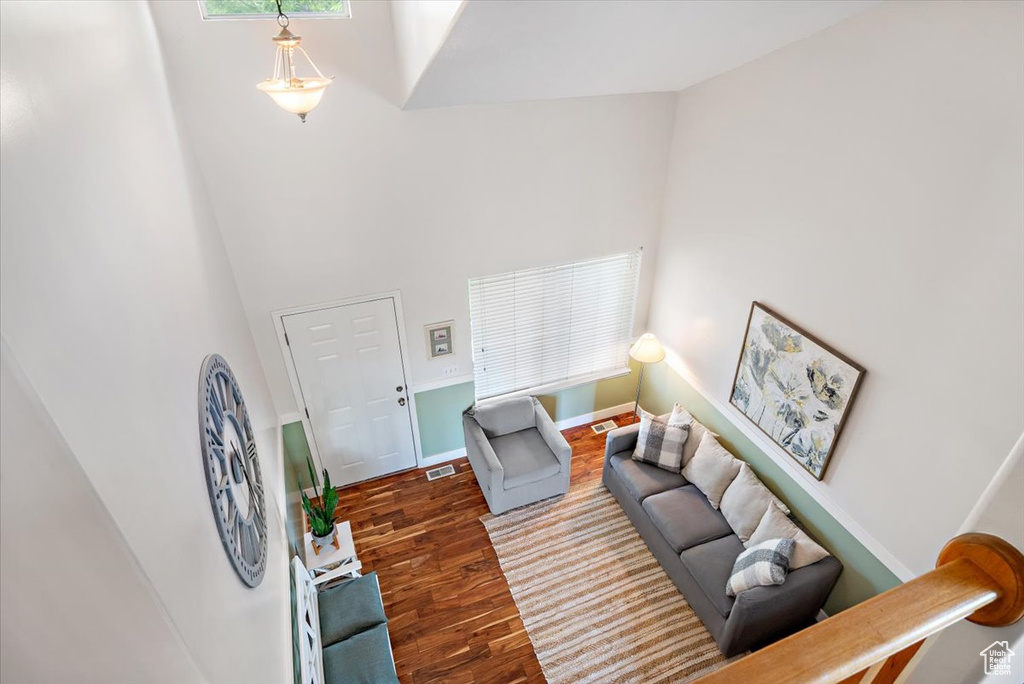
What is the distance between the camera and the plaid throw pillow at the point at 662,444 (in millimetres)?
4492

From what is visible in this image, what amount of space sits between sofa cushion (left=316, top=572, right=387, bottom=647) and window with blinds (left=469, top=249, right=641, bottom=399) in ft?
6.72

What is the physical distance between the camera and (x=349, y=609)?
341cm

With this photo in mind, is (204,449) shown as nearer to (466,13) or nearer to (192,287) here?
(192,287)

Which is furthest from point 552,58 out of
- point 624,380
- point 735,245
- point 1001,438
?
point 624,380

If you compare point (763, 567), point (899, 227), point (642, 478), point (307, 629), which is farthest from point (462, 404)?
point (899, 227)

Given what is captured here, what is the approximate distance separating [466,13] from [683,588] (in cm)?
390

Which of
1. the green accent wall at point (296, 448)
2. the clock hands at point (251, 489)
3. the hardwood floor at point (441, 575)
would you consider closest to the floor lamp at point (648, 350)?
the hardwood floor at point (441, 575)

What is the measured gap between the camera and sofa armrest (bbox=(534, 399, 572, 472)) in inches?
182

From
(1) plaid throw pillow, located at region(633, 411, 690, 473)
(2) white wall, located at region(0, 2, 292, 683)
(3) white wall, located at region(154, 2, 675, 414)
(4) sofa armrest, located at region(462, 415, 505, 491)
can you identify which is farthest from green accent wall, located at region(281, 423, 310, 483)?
(1) plaid throw pillow, located at region(633, 411, 690, 473)

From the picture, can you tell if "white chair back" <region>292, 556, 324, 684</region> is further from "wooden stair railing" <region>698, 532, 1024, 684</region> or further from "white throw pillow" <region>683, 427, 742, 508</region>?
"white throw pillow" <region>683, 427, 742, 508</region>

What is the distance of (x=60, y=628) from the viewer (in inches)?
35.9

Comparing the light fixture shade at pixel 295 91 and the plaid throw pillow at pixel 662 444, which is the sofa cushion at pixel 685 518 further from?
the light fixture shade at pixel 295 91

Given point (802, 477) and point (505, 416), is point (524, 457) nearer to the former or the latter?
point (505, 416)

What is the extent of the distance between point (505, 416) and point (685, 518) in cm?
175
